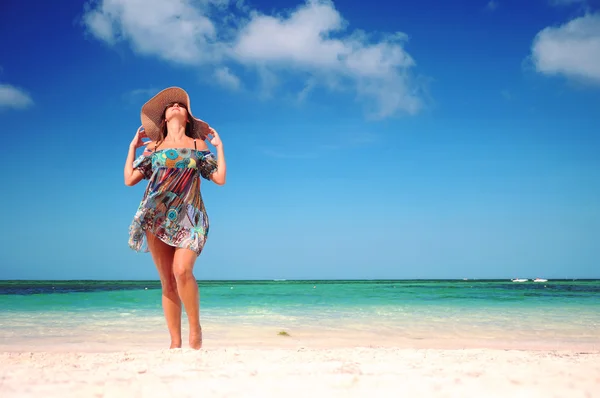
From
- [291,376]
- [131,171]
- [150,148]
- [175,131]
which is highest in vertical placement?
[175,131]

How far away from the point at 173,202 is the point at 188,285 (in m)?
0.67

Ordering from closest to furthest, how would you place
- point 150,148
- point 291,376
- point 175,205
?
1. point 291,376
2. point 175,205
3. point 150,148

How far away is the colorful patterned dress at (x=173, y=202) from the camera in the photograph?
4.02 metres

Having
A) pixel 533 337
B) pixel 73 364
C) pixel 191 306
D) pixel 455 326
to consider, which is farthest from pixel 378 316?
pixel 73 364

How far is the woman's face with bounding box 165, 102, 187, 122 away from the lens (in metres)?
4.34

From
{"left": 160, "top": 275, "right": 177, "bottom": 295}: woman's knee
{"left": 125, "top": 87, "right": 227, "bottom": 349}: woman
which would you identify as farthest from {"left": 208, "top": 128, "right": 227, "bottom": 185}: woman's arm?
{"left": 160, "top": 275, "right": 177, "bottom": 295}: woman's knee

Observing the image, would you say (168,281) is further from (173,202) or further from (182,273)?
(173,202)

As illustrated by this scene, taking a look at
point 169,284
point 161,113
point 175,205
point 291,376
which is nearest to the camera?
point 291,376

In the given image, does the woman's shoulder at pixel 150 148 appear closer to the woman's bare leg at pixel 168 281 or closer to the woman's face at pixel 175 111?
the woman's face at pixel 175 111

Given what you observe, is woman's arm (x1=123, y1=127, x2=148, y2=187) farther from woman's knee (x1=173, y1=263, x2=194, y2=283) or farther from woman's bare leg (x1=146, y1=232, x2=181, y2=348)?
woman's knee (x1=173, y1=263, x2=194, y2=283)

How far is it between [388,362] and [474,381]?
Answer: 29.5 inches

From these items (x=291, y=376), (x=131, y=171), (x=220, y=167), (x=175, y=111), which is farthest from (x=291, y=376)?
(x=175, y=111)

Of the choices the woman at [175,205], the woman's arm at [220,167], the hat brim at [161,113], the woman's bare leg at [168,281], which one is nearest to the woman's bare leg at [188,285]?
the woman at [175,205]

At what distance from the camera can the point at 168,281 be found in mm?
4145
